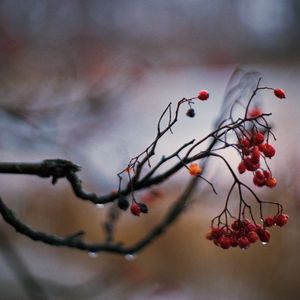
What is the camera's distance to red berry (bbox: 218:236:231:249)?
0.86 m

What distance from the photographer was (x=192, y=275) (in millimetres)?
3057

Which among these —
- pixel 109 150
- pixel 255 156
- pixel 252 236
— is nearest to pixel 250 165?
pixel 255 156

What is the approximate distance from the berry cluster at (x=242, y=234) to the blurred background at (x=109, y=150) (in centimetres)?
122

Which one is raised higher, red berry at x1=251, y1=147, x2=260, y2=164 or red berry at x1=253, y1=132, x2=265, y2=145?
red berry at x1=253, y1=132, x2=265, y2=145

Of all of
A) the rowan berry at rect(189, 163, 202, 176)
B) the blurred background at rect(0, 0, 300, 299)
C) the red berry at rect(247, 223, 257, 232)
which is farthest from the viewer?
the blurred background at rect(0, 0, 300, 299)

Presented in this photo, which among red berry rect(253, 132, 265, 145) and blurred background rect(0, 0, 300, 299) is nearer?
red berry rect(253, 132, 265, 145)

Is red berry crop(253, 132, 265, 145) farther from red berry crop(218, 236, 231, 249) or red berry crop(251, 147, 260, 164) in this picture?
red berry crop(218, 236, 231, 249)

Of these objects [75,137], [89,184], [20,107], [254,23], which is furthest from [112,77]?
[254,23]

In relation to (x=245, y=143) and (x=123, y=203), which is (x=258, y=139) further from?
(x=123, y=203)

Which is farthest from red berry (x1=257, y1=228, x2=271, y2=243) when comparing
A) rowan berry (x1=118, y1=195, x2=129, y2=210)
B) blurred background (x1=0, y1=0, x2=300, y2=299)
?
blurred background (x1=0, y1=0, x2=300, y2=299)

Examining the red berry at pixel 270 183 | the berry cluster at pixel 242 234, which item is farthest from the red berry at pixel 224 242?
the red berry at pixel 270 183

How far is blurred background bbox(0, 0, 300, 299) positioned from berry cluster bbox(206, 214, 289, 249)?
4.01 ft

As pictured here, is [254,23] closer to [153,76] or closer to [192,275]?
[153,76]

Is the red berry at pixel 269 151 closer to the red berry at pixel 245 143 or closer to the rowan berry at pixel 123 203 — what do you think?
the red berry at pixel 245 143
